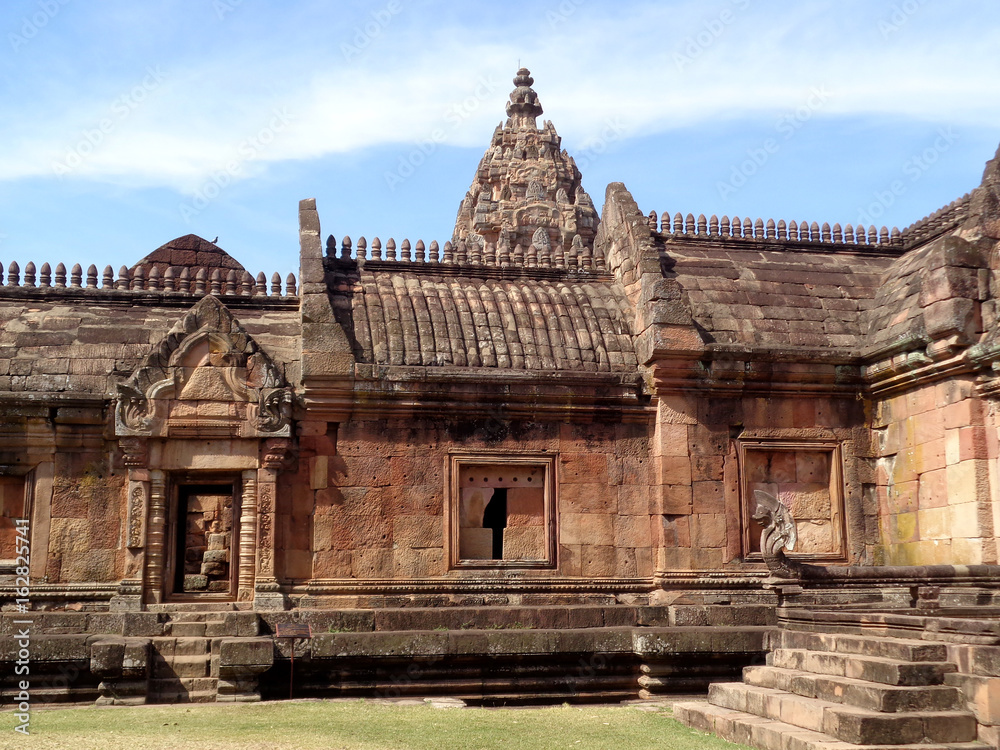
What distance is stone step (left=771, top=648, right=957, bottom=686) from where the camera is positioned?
8742 mm

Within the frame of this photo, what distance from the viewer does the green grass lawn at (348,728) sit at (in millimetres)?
9023

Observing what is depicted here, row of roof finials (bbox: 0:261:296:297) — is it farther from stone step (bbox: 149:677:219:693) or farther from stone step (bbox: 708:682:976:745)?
stone step (bbox: 708:682:976:745)

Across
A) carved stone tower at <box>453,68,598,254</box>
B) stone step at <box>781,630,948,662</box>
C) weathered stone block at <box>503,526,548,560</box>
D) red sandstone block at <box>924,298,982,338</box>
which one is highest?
carved stone tower at <box>453,68,598,254</box>

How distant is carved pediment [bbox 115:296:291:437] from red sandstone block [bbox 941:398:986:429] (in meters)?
7.90

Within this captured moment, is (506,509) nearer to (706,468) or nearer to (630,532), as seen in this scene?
(630,532)

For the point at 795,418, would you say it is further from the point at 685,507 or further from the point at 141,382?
the point at 141,382

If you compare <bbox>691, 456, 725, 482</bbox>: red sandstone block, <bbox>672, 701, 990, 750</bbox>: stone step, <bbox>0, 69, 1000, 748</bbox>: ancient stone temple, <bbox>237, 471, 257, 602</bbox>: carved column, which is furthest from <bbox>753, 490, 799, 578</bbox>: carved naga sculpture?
<bbox>237, 471, 257, 602</bbox>: carved column

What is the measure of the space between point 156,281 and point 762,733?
10.3 meters

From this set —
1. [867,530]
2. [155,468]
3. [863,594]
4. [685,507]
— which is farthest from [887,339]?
[155,468]

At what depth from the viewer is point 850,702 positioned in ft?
29.2

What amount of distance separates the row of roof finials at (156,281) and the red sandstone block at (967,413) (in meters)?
8.72

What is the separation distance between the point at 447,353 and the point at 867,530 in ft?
19.4

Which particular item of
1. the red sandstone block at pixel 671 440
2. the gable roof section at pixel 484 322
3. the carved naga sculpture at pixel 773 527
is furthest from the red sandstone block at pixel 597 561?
the carved naga sculpture at pixel 773 527

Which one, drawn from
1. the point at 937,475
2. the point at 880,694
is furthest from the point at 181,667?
the point at 937,475
